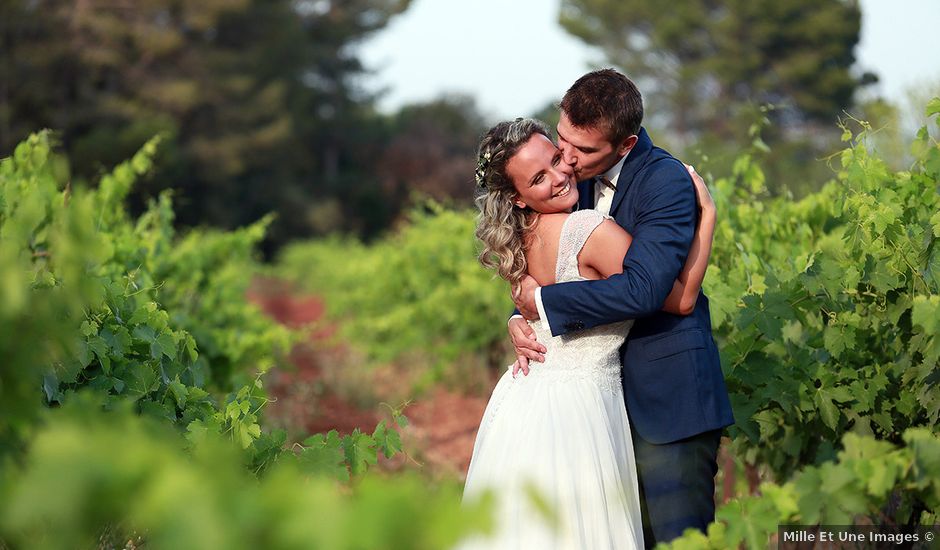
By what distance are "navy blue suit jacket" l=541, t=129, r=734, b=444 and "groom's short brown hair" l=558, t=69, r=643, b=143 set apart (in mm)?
155

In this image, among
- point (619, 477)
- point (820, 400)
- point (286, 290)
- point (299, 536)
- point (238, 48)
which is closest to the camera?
point (299, 536)

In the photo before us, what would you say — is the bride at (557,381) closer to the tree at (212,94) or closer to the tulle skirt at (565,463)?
the tulle skirt at (565,463)

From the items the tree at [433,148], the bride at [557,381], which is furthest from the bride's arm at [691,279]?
the tree at [433,148]

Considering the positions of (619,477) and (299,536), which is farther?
(619,477)

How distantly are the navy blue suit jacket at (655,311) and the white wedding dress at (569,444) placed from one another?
0.07 metres

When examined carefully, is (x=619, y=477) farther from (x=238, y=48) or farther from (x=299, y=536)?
(x=238, y=48)

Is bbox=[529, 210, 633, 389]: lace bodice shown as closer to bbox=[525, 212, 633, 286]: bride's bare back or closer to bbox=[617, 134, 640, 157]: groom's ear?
bbox=[525, 212, 633, 286]: bride's bare back

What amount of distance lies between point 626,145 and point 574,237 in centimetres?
36

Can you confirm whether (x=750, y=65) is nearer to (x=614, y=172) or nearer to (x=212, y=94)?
(x=212, y=94)

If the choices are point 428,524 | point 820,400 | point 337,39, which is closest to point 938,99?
point 820,400

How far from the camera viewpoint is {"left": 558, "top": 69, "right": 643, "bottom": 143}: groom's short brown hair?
2.96 meters

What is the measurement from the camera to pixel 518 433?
3.02 metres

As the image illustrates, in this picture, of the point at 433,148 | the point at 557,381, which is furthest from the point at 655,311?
the point at 433,148

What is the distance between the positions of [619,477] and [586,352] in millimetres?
379
